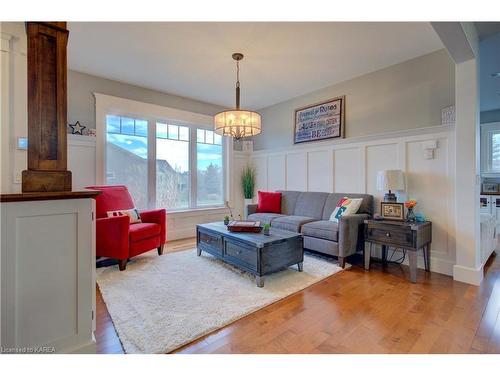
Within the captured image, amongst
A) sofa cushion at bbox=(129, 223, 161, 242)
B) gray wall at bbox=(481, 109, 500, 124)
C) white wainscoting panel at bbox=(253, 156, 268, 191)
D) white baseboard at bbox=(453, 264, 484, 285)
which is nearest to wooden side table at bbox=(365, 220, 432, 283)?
white baseboard at bbox=(453, 264, 484, 285)

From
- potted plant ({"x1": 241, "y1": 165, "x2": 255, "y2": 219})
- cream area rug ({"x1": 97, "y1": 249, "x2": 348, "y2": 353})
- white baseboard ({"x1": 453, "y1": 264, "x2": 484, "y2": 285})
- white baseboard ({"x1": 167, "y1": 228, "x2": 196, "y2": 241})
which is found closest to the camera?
cream area rug ({"x1": 97, "y1": 249, "x2": 348, "y2": 353})

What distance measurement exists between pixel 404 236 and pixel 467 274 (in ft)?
2.40

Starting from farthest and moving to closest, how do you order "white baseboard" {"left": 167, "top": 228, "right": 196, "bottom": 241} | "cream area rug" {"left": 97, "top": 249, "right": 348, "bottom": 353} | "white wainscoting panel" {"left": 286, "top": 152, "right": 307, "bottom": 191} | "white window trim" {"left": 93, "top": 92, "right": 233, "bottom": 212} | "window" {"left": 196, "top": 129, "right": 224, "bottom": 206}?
"window" {"left": 196, "top": 129, "right": 224, "bottom": 206} < "white wainscoting panel" {"left": 286, "top": 152, "right": 307, "bottom": 191} < "white baseboard" {"left": 167, "top": 228, "right": 196, "bottom": 241} < "white window trim" {"left": 93, "top": 92, "right": 233, "bottom": 212} < "cream area rug" {"left": 97, "top": 249, "right": 348, "bottom": 353}

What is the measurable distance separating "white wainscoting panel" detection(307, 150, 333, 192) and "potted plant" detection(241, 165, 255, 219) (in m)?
1.45

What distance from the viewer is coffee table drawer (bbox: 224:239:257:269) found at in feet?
8.24

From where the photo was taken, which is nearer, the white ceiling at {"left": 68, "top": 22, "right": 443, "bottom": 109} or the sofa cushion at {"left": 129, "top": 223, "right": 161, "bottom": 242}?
the white ceiling at {"left": 68, "top": 22, "right": 443, "bottom": 109}

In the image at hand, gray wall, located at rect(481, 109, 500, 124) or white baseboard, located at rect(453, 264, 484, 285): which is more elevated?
gray wall, located at rect(481, 109, 500, 124)

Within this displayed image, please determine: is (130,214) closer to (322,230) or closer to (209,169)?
(209,169)

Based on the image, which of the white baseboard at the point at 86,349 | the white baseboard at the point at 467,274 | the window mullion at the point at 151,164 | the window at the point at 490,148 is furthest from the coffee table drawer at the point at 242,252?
the window at the point at 490,148

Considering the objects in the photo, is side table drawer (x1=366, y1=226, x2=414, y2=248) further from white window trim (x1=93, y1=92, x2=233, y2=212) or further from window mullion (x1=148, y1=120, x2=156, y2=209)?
window mullion (x1=148, y1=120, x2=156, y2=209)

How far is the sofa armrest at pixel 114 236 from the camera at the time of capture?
Result: 2.87m

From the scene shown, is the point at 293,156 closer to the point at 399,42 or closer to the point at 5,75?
the point at 399,42

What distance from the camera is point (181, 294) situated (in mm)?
2299
